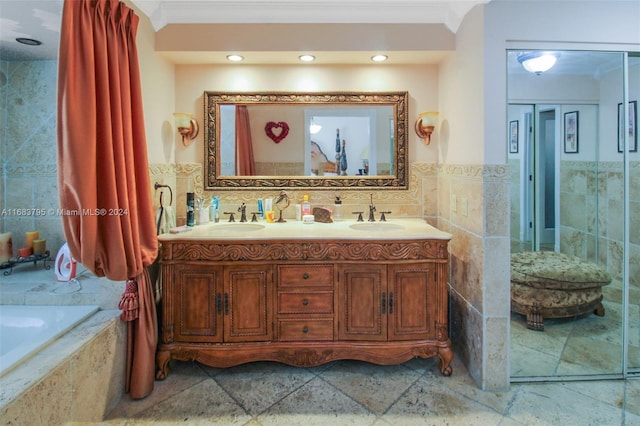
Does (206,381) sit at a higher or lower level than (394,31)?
lower

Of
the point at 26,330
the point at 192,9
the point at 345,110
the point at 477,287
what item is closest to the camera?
the point at 26,330

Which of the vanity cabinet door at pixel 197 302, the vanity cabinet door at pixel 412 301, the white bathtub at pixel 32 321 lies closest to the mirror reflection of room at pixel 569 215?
the vanity cabinet door at pixel 412 301

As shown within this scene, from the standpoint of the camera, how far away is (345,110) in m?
2.93

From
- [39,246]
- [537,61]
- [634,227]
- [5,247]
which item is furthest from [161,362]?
[634,227]

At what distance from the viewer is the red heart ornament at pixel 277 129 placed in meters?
2.95

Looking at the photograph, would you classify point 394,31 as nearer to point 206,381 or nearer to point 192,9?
point 192,9

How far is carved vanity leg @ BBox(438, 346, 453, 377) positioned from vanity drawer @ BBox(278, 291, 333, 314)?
72 centimetres

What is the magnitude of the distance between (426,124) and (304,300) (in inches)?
61.9

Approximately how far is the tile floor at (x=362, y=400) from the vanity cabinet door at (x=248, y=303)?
30 centimetres

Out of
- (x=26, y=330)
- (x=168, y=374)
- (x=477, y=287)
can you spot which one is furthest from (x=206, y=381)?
(x=477, y=287)

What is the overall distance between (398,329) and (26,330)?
215cm

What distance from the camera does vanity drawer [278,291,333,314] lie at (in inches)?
91.5

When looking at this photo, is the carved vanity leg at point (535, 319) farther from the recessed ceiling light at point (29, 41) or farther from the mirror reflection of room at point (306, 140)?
the recessed ceiling light at point (29, 41)

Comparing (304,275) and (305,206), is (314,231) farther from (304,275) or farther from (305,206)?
(305,206)
